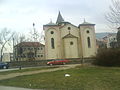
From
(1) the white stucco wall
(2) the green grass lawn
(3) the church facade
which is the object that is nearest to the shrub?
(2) the green grass lawn

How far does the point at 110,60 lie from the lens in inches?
877

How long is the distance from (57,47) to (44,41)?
5389 millimetres

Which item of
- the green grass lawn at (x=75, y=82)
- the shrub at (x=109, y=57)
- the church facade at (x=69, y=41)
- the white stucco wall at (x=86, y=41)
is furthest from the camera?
the white stucco wall at (x=86, y=41)

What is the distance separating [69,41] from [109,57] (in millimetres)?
38370

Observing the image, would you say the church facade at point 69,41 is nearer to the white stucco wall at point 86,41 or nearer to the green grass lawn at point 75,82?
the white stucco wall at point 86,41

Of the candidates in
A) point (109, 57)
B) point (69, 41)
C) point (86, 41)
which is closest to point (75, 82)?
point (109, 57)

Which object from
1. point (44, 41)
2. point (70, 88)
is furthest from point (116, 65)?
point (44, 41)

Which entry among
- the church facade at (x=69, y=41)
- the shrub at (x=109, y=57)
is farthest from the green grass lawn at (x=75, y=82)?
the church facade at (x=69, y=41)

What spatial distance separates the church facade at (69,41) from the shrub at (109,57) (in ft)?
118

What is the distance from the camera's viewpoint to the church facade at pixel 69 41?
60031mm

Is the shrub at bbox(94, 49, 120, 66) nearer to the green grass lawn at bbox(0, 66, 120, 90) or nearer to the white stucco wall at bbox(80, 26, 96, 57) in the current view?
the green grass lawn at bbox(0, 66, 120, 90)

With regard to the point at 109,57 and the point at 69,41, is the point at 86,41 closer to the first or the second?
the point at 69,41

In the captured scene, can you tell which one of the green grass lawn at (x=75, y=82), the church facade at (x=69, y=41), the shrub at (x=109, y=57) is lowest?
the green grass lawn at (x=75, y=82)

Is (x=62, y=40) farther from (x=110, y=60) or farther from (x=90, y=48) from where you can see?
(x=110, y=60)
